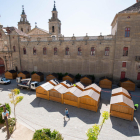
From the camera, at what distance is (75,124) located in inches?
448

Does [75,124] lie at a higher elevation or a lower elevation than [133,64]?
lower

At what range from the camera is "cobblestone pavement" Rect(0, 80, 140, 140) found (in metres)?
9.97

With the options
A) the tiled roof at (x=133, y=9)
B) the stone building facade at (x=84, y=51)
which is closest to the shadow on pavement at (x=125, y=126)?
the stone building facade at (x=84, y=51)

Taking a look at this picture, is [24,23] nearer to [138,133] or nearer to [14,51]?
[14,51]

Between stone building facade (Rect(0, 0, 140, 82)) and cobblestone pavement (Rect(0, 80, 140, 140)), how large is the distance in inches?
381

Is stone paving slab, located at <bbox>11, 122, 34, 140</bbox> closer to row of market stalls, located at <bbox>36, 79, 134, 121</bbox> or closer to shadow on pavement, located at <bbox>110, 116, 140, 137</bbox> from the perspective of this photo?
row of market stalls, located at <bbox>36, 79, 134, 121</bbox>

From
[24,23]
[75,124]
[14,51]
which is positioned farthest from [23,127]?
[24,23]

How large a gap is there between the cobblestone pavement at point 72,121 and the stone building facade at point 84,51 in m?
Answer: 9.69

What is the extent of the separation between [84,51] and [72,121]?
1711 centimetres

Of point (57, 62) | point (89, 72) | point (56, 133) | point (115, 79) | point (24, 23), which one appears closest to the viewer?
point (56, 133)

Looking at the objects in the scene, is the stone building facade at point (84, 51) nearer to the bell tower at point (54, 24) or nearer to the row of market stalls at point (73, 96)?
the row of market stalls at point (73, 96)

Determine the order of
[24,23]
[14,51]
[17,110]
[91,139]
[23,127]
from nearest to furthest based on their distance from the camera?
[91,139], [23,127], [17,110], [14,51], [24,23]

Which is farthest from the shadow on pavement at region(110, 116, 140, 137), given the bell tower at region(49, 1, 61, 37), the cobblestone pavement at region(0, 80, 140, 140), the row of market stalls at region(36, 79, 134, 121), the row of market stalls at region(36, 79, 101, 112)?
the bell tower at region(49, 1, 61, 37)

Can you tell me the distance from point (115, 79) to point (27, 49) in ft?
78.0
